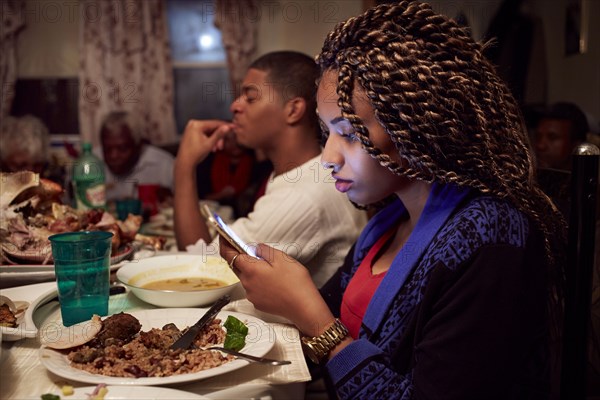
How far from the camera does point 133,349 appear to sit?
91 centimetres

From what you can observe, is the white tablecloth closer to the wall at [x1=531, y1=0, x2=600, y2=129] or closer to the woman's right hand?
the woman's right hand

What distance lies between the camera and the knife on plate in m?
0.92

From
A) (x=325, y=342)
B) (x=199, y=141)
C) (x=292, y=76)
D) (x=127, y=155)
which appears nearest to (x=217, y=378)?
(x=325, y=342)

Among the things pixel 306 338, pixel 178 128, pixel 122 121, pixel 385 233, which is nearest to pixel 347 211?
pixel 385 233

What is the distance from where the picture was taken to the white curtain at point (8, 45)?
498 cm

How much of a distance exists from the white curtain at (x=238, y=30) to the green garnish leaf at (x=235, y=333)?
432cm

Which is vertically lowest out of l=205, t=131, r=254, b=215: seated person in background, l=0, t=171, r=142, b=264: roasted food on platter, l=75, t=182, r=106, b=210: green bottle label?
l=205, t=131, r=254, b=215: seated person in background

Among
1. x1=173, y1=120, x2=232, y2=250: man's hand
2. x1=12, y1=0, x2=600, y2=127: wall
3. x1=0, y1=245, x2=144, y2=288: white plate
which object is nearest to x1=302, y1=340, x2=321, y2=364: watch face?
x1=0, y1=245, x2=144, y2=288: white plate

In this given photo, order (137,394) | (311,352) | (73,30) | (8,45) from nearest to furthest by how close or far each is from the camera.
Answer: (137,394) < (311,352) < (8,45) < (73,30)

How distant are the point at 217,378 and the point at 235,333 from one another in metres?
0.10

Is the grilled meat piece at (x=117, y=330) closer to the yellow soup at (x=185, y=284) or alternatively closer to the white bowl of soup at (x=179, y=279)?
the white bowl of soup at (x=179, y=279)

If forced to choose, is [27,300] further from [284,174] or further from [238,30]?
[238,30]

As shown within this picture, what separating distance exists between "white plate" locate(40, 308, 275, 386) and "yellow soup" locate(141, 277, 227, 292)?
0.18m

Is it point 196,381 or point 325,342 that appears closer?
point 196,381
